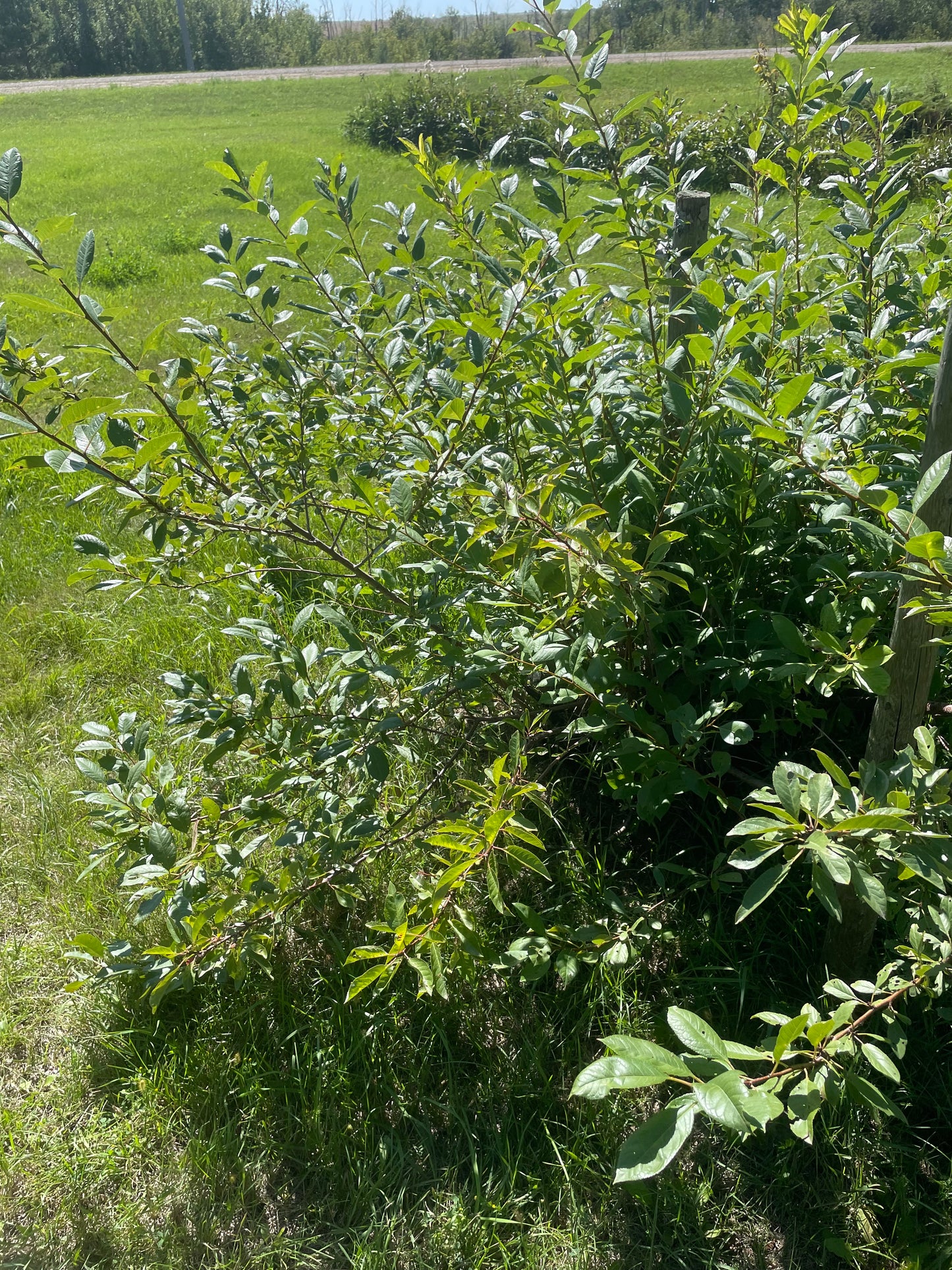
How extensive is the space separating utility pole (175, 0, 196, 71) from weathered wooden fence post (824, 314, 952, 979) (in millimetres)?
41652

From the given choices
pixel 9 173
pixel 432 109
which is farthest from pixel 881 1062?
pixel 432 109

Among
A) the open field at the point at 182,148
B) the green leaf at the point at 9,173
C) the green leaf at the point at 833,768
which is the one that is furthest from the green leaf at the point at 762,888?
the open field at the point at 182,148

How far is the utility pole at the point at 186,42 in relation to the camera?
34781mm

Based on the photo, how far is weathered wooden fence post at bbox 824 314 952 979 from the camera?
1398 mm

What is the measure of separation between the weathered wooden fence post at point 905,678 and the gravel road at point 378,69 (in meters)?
20.7

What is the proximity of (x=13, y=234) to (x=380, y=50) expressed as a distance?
35.9 meters

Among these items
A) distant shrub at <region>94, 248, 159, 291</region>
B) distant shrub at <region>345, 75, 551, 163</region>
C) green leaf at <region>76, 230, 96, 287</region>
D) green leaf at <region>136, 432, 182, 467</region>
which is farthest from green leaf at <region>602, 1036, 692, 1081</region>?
distant shrub at <region>345, 75, 551, 163</region>

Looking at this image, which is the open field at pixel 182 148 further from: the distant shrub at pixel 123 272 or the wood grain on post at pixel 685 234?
the wood grain on post at pixel 685 234

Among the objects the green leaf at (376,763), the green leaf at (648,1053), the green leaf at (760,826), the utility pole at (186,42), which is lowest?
the green leaf at (376,763)

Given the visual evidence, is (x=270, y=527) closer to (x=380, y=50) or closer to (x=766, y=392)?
(x=766, y=392)

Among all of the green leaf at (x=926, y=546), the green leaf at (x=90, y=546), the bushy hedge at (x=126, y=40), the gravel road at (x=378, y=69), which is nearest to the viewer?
the green leaf at (x=926, y=546)

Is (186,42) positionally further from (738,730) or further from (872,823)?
(872,823)

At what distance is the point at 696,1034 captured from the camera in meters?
1.03

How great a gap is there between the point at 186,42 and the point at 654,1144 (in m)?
43.1
